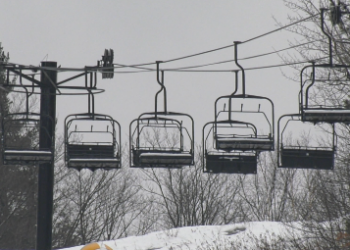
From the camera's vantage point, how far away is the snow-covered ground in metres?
23.0

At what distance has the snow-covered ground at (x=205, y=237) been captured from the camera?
75.5 feet

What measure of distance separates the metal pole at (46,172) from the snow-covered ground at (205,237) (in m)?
6.02

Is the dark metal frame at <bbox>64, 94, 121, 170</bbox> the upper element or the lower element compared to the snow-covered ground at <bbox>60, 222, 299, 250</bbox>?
upper

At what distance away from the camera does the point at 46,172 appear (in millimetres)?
16891

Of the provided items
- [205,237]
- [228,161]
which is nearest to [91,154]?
[228,161]

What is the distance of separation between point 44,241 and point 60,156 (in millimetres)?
31496

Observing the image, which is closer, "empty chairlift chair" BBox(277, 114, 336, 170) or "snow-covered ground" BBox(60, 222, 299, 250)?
"empty chairlift chair" BBox(277, 114, 336, 170)

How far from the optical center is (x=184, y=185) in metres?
51.2

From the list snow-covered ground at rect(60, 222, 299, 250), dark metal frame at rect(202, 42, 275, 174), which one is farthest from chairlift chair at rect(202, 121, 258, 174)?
snow-covered ground at rect(60, 222, 299, 250)

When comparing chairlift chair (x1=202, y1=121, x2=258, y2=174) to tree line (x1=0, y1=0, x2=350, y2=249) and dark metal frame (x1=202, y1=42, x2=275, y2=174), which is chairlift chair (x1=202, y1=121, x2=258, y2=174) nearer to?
dark metal frame (x1=202, y1=42, x2=275, y2=174)

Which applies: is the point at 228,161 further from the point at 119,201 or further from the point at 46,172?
the point at 119,201

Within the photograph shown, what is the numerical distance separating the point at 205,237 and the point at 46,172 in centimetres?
807

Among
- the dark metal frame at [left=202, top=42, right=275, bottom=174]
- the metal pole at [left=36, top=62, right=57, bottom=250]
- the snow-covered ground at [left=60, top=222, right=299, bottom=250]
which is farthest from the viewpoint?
the snow-covered ground at [left=60, top=222, right=299, bottom=250]

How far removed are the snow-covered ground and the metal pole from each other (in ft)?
19.7
